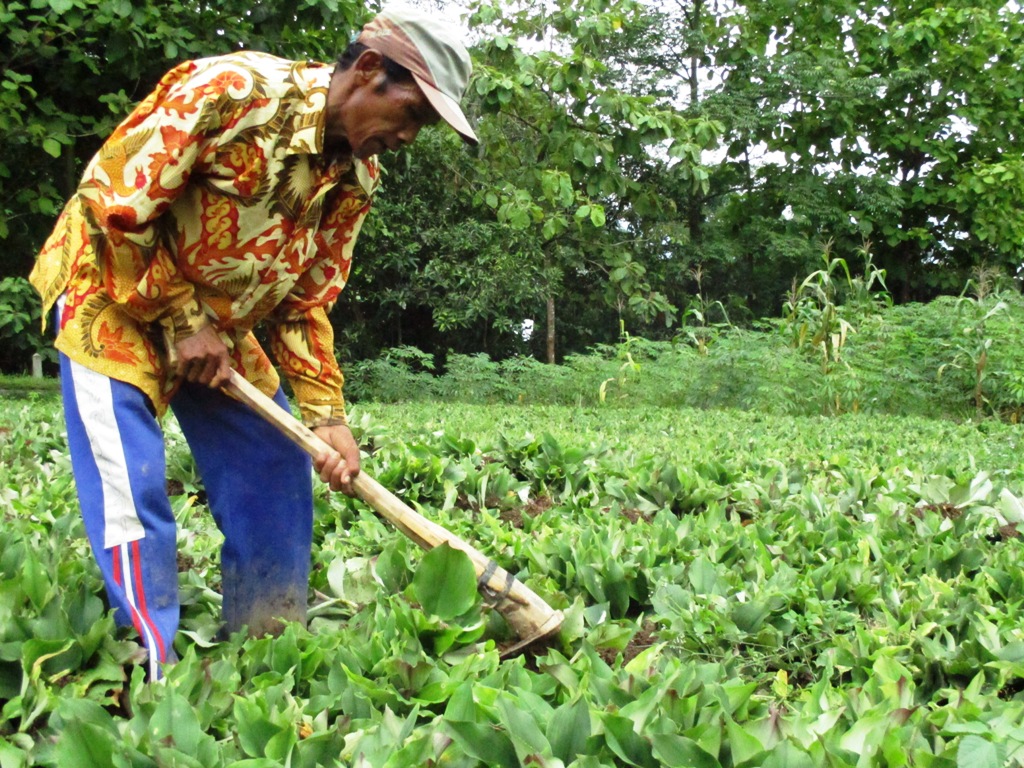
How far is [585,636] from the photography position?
290cm

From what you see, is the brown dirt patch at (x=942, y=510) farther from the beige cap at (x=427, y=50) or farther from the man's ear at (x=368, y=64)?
the man's ear at (x=368, y=64)

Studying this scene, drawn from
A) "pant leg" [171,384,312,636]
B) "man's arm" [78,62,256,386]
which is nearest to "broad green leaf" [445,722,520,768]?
"pant leg" [171,384,312,636]

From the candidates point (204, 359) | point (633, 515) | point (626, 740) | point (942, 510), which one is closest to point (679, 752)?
point (626, 740)

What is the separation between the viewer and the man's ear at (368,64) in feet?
8.05

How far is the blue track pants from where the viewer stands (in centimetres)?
249

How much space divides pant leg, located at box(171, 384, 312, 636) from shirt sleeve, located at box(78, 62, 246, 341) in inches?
15.4

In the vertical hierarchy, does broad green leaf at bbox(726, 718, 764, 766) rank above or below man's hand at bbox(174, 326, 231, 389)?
below

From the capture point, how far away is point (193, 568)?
3.65 m

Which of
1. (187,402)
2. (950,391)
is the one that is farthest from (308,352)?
(950,391)

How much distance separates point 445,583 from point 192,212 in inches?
46.5

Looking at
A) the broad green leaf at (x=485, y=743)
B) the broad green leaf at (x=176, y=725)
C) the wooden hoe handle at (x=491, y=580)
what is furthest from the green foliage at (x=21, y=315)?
the broad green leaf at (x=485, y=743)

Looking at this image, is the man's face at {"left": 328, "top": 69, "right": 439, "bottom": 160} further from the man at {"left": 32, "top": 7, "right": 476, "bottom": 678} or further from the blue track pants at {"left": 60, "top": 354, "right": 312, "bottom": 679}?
the blue track pants at {"left": 60, "top": 354, "right": 312, "bottom": 679}

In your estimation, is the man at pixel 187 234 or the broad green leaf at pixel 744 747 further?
the man at pixel 187 234

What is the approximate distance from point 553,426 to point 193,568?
3853 millimetres
